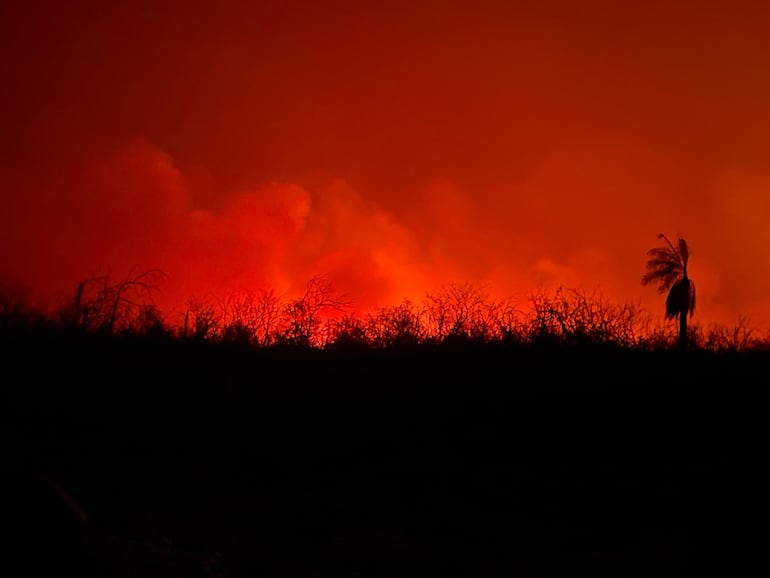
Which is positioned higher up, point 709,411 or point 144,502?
point 709,411

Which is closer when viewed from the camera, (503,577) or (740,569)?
(740,569)

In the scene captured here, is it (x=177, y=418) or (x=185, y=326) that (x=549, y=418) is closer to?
(x=177, y=418)

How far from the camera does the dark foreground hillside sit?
29.8 feet

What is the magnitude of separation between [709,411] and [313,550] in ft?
31.0

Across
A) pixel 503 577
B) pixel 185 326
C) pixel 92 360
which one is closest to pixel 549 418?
pixel 503 577

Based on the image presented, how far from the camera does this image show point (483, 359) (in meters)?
16.2

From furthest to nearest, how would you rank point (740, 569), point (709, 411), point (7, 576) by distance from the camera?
point (709, 411)
point (740, 569)
point (7, 576)

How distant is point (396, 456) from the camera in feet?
44.8

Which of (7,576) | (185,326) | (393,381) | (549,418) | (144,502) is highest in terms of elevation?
(185,326)

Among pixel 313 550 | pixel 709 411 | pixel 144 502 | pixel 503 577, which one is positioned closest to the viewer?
pixel 503 577

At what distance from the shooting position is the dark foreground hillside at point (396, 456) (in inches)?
357

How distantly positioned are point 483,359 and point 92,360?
967cm

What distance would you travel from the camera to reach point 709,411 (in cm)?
1413

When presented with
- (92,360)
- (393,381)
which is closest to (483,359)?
(393,381)
